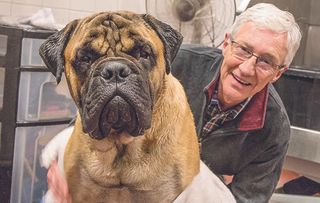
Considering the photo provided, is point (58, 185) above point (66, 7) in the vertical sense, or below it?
below

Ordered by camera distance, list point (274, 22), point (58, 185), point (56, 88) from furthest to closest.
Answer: point (56, 88) < point (274, 22) < point (58, 185)

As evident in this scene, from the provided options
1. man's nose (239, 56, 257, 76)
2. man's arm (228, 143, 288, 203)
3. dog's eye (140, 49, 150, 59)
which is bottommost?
man's arm (228, 143, 288, 203)

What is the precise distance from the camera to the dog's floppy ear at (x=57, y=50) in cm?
59

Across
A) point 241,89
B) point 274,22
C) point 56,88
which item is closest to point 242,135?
point 241,89

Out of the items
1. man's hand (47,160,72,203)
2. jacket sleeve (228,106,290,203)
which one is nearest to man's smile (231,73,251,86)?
jacket sleeve (228,106,290,203)

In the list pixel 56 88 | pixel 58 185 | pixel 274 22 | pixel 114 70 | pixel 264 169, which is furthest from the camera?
pixel 56 88

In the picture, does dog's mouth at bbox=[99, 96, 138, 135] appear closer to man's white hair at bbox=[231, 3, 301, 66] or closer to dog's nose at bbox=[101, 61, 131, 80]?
dog's nose at bbox=[101, 61, 131, 80]

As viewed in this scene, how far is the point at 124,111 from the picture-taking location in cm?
55

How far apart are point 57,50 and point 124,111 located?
0.42 feet

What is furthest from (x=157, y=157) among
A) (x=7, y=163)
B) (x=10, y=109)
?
(x=10, y=109)

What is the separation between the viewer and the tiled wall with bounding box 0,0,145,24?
89 centimetres

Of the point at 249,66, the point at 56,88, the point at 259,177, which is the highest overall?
the point at 249,66

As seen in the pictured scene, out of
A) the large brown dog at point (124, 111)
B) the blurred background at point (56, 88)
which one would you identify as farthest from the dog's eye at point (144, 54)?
the blurred background at point (56, 88)

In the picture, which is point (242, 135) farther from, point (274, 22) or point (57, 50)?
point (57, 50)
